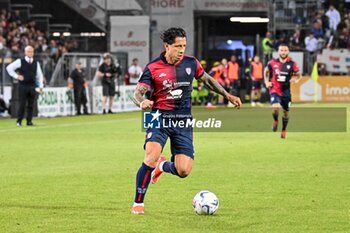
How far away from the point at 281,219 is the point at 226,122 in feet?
69.4

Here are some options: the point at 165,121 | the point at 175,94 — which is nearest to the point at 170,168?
the point at 165,121

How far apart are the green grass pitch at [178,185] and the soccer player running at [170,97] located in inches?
21.5

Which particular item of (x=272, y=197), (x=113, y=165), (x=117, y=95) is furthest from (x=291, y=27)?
(x=272, y=197)

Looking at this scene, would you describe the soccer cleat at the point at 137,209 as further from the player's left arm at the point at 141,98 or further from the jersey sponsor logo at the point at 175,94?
the jersey sponsor logo at the point at 175,94

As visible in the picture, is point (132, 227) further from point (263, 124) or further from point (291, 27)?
point (291, 27)

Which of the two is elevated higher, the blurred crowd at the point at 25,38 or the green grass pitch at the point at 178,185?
the blurred crowd at the point at 25,38

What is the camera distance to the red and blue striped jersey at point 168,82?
38.1 ft

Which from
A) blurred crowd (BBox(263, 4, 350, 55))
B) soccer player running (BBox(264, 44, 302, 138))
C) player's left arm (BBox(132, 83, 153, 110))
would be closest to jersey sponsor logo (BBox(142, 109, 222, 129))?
player's left arm (BBox(132, 83, 153, 110))

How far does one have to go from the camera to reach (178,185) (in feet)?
48.1

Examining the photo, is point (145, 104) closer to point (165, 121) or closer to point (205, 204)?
point (165, 121)

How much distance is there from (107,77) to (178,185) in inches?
965

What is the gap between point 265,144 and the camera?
22.9 meters

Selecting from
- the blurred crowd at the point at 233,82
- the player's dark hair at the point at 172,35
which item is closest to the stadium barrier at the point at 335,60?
the blurred crowd at the point at 233,82

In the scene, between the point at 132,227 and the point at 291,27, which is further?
the point at 291,27
